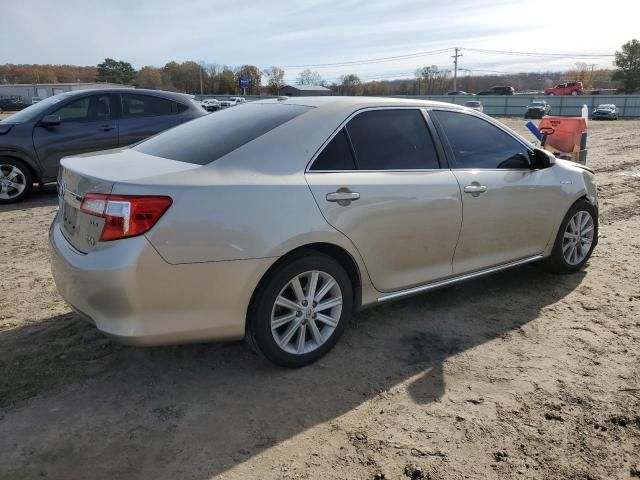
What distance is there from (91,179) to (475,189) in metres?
2.65

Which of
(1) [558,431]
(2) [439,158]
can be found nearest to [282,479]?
(1) [558,431]

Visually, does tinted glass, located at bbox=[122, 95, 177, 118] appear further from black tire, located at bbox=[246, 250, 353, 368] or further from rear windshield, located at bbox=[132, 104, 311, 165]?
black tire, located at bbox=[246, 250, 353, 368]

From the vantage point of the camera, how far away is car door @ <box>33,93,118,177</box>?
8.06 m

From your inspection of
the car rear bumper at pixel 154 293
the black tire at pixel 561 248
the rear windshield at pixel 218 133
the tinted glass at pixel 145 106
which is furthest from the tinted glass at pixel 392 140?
the tinted glass at pixel 145 106

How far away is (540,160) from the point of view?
4.51 metres

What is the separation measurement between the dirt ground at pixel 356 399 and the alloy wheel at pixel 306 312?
192 millimetres

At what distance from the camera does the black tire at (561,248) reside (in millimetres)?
4832

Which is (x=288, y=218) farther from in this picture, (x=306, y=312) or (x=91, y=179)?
(x=91, y=179)

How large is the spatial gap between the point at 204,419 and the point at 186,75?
114747 millimetres

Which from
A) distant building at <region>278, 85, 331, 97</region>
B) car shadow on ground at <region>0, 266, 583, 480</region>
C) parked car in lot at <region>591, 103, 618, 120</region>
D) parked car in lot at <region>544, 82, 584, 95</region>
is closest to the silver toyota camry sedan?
car shadow on ground at <region>0, 266, 583, 480</region>

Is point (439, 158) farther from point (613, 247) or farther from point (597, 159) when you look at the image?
point (597, 159)

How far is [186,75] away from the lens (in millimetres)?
108750

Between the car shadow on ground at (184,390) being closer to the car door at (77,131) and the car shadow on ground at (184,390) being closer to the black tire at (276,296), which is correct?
the black tire at (276,296)

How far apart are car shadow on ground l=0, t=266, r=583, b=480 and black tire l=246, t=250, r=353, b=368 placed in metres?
0.11
